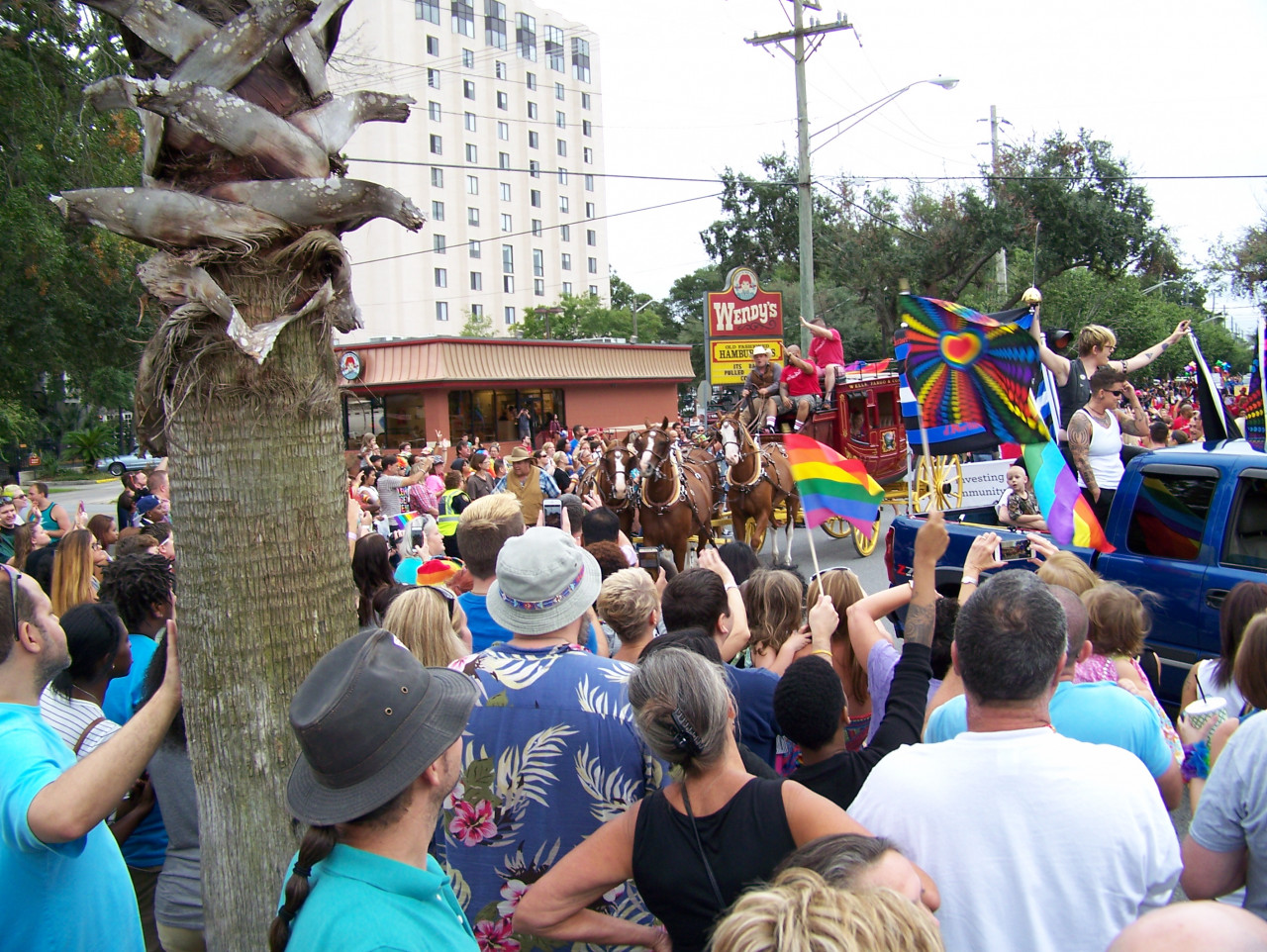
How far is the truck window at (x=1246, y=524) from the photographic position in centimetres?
507

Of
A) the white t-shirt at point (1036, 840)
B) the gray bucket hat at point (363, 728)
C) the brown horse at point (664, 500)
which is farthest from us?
the brown horse at point (664, 500)

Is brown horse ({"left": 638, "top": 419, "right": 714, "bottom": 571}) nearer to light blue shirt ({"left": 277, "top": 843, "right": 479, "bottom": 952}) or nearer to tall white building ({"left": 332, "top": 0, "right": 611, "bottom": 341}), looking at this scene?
light blue shirt ({"left": 277, "top": 843, "right": 479, "bottom": 952})

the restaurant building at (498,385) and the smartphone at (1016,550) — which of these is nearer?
the smartphone at (1016,550)

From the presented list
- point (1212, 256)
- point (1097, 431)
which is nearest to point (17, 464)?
point (1097, 431)

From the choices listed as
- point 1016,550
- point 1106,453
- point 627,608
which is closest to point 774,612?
point 627,608

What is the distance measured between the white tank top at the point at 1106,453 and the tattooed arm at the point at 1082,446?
1.7 inches

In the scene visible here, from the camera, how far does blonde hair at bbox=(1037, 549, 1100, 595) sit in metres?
4.07

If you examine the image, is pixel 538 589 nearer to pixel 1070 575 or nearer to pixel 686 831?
pixel 686 831

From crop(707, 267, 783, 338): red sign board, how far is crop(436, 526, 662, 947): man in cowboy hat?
17.6 meters

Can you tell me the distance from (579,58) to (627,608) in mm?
81973

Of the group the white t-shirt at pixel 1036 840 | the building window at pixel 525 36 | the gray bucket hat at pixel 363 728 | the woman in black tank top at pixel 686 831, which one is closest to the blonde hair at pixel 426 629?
the woman in black tank top at pixel 686 831

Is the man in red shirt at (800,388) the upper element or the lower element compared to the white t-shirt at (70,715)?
upper

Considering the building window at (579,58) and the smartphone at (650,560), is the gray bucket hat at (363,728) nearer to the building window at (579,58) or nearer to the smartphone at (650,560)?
the smartphone at (650,560)

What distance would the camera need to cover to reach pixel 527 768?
2.63 metres
